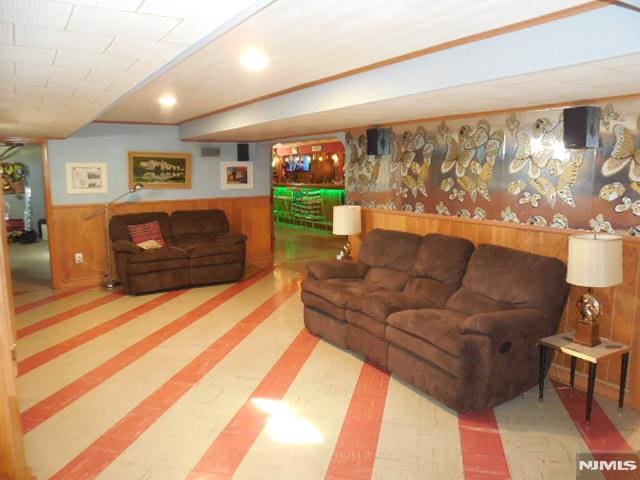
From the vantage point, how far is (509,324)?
10.4 feet

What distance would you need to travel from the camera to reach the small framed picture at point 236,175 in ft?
26.1

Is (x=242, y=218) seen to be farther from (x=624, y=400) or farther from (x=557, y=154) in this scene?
(x=624, y=400)

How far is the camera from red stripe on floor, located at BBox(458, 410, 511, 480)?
263 cm

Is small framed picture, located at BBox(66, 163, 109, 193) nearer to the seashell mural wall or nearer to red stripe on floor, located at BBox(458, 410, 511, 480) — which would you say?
the seashell mural wall

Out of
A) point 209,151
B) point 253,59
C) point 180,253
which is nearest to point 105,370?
point 180,253

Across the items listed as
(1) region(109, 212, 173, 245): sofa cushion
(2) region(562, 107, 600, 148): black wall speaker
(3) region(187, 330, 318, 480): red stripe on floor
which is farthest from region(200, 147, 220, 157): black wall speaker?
(2) region(562, 107, 600, 148): black wall speaker

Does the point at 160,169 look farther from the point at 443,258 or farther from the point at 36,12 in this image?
the point at 36,12

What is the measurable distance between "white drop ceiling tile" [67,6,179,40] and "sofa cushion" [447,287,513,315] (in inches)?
114

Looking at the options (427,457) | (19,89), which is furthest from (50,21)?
(427,457)

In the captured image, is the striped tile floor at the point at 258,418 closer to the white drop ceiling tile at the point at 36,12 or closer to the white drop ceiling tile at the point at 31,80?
the white drop ceiling tile at the point at 31,80

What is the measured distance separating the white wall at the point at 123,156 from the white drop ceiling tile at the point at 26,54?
474 cm

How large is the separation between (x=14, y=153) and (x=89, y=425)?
10.6 m

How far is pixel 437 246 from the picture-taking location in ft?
14.4

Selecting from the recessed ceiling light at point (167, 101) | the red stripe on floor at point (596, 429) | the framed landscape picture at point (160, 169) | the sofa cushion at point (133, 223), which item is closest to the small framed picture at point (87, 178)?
the framed landscape picture at point (160, 169)
